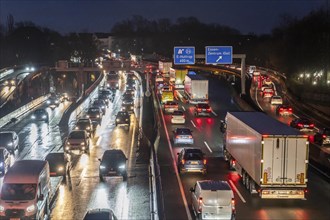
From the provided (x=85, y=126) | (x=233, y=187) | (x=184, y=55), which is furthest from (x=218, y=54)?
(x=233, y=187)

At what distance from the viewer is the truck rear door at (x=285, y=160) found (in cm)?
2214

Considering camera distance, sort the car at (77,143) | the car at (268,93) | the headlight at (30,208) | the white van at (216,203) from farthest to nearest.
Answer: the car at (268,93), the car at (77,143), the headlight at (30,208), the white van at (216,203)

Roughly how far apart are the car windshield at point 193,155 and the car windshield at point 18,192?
991cm

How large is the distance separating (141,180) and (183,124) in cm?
2080

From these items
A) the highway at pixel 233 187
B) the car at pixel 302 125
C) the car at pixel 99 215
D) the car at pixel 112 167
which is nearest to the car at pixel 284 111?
the car at pixel 302 125

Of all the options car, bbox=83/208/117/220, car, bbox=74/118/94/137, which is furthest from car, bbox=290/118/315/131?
car, bbox=83/208/117/220

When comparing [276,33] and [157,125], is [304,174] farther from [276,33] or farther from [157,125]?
[276,33]

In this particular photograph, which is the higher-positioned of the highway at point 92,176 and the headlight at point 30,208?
the headlight at point 30,208

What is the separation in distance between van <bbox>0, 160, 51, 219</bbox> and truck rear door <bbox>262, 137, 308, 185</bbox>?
8.70 m

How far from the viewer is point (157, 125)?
43031mm

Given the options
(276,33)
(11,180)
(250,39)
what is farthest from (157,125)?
(250,39)

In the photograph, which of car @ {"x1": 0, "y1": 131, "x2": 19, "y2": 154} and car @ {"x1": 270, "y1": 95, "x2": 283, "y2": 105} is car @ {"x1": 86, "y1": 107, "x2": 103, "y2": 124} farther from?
car @ {"x1": 270, "y1": 95, "x2": 283, "y2": 105}

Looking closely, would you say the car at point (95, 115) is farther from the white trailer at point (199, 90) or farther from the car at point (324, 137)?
the car at point (324, 137)

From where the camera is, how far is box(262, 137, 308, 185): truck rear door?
22141mm
